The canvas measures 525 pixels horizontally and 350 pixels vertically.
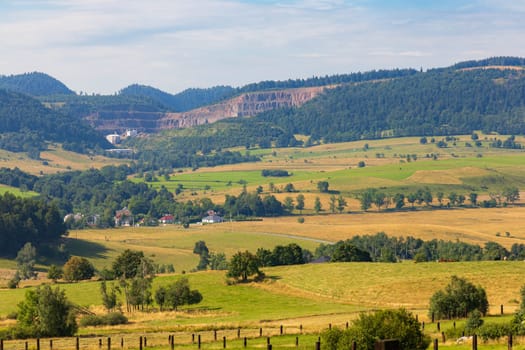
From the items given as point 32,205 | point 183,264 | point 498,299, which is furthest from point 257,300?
point 32,205

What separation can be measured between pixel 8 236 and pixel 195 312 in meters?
90.3

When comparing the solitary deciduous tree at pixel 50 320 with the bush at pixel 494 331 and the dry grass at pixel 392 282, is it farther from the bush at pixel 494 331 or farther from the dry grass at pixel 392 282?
the bush at pixel 494 331

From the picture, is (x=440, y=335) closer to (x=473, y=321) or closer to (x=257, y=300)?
(x=473, y=321)

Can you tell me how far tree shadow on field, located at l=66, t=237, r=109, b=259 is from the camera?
16038cm

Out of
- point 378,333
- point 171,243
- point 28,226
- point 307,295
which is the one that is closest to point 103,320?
point 307,295

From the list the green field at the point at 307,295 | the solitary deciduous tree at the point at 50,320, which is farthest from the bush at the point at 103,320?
the solitary deciduous tree at the point at 50,320

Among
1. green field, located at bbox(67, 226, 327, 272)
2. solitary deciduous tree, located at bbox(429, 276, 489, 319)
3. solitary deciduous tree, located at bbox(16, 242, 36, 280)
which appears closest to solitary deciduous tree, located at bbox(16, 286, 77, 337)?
solitary deciduous tree, located at bbox(429, 276, 489, 319)

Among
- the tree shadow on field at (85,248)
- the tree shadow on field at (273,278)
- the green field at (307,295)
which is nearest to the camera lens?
the green field at (307,295)

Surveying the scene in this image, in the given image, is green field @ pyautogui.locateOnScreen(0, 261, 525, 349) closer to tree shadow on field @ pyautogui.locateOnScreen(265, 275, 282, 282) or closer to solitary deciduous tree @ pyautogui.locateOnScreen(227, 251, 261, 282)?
tree shadow on field @ pyautogui.locateOnScreen(265, 275, 282, 282)

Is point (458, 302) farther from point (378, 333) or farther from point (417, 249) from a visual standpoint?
point (417, 249)

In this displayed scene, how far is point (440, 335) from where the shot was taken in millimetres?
51812

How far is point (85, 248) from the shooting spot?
540 feet

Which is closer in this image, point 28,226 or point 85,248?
point 85,248

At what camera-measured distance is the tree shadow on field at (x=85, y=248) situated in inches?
6314
